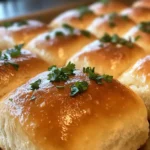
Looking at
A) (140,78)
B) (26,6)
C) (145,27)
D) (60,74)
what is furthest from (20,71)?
(26,6)

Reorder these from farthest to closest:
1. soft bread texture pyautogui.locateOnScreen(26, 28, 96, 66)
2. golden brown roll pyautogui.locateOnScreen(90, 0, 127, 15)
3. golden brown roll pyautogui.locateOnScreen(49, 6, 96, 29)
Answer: golden brown roll pyautogui.locateOnScreen(90, 0, 127, 15)
golden brown roll pyautogui.locateOnScreen(49, 6, 96, 29)
soft bread texture pyautogui.locateOnScreen(26, 28, 96, 66)

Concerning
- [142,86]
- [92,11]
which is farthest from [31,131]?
[92,11]

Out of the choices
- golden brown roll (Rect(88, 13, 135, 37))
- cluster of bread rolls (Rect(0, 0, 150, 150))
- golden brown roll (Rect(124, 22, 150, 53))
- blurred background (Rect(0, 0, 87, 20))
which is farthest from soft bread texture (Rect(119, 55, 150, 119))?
blurred background (Rect(0, 0, 87, 20))

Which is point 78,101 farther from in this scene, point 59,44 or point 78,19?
point 78,19

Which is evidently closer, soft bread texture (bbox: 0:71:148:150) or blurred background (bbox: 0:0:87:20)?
soft bread texture (bbox: 0:71:148:150)

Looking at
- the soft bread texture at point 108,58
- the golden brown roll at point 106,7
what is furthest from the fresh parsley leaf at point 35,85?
the golden brown roll at point 106,7

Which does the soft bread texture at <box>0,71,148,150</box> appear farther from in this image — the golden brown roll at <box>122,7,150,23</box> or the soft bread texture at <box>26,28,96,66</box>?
the golden brown roll at <box>122,7,150,23</box>
